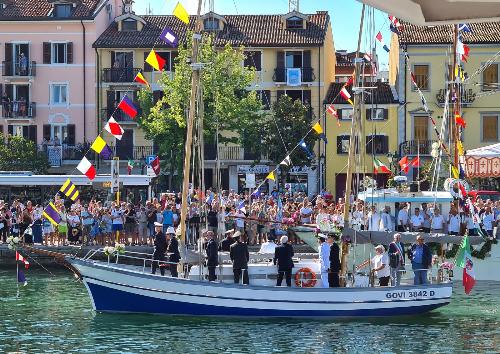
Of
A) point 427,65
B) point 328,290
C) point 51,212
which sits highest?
point 427,65

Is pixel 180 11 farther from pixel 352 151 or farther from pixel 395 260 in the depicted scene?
pixel 395 260

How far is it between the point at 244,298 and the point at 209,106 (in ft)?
102

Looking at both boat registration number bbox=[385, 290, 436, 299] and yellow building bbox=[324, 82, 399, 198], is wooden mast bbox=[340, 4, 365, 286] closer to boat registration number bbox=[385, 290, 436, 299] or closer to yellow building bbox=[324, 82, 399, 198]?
boat registration number bbox=[385, 290, 436, 299]

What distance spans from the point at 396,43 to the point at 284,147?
12.0 metres

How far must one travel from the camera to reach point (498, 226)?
38.2 m

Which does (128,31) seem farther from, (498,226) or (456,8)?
(456,8)

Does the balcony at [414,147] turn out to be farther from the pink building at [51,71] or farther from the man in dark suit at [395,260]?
the man in dark suit at [395,260]

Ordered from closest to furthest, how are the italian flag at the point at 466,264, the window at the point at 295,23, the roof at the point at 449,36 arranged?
the italian flag at the point at 466,264
the roof at the point at 449,36
the window at the point at 295,23

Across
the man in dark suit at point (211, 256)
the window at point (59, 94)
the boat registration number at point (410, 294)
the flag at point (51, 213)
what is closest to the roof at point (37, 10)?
the window at point (59, 94)

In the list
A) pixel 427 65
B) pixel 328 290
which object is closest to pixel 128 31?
pixel 427 65

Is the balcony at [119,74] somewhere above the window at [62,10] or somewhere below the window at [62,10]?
below

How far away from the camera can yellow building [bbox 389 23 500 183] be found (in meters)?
65.8

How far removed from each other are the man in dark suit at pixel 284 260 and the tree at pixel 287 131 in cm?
3331

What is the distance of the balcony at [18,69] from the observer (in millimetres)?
69188
